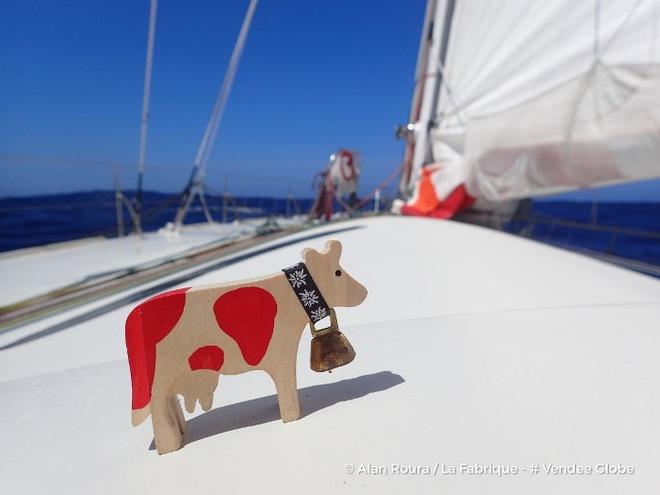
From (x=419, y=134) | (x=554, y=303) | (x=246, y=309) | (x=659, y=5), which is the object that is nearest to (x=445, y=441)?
(x=246, y=309)

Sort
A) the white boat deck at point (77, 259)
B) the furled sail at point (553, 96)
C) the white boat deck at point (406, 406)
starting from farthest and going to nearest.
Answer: the white boat deck at point (77, 259) → the furled sail at point (553, 96) → the white boat deck at point (406, 406)

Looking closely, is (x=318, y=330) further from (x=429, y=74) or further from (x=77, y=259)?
(x=429, y=74)

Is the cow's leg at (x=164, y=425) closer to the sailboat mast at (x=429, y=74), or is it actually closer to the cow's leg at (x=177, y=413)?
the cow's leg at (x=177, y=413)

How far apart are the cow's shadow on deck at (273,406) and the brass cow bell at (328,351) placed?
0.11m

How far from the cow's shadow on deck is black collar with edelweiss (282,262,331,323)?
228mm

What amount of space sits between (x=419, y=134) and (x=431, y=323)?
3749mm

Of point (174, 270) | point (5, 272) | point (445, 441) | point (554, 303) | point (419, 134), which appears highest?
point (419, 134)

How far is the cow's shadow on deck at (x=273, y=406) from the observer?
0.97 m

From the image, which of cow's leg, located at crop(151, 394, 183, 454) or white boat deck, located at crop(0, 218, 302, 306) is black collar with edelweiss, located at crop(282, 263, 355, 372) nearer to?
cow's leg, located at crop(151, 394, 183, 454)

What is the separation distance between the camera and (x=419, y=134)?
4.80 meters

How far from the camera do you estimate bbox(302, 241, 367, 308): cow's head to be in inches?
37.8

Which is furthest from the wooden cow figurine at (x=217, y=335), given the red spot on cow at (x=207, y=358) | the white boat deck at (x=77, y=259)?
the white boat deck at (x=77, y=259)

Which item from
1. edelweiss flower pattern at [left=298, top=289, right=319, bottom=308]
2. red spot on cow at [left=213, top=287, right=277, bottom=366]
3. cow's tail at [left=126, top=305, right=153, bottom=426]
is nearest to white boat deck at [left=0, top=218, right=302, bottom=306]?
cow's tail at [left=126, top=305, right=153, bottom=426]

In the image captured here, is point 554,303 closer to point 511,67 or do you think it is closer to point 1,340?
point 511,67
